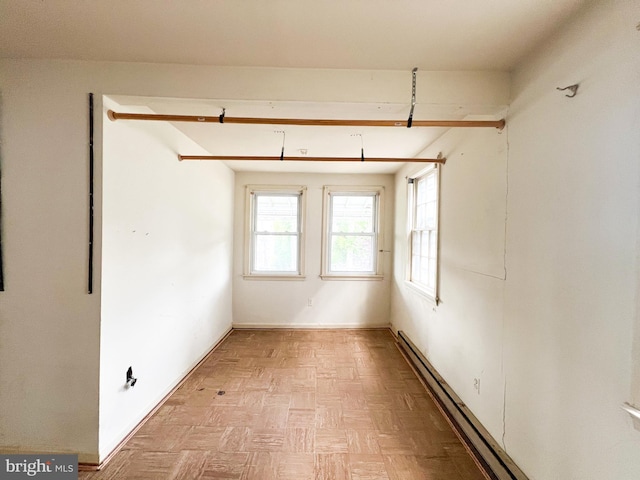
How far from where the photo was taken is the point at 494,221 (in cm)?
179

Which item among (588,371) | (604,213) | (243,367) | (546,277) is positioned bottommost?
(243,367)

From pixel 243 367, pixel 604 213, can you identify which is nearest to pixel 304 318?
pixel 243 367

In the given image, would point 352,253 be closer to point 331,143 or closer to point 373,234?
point 373,234

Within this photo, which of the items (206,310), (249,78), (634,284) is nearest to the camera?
(634,284)

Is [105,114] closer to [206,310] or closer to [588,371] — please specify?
[206,310]

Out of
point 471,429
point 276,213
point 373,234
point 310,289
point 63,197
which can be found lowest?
point 471,429

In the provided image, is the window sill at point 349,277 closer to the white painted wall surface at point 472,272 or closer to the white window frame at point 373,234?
the white window frame at point 373,234

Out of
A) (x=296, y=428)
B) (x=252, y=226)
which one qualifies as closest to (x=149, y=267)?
(x=296, y=428)

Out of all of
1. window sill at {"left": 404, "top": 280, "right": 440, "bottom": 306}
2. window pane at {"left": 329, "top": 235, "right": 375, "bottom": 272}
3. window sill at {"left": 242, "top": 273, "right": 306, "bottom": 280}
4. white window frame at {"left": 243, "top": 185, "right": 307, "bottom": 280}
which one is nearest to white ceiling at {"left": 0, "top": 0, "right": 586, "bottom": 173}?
window sill at {"left": 404, "top": 280, "right": 440, "bottom": 306}

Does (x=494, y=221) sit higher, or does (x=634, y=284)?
(x=494, y=221)

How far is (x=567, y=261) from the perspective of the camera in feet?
4.08

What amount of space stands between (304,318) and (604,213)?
3681 millimetres

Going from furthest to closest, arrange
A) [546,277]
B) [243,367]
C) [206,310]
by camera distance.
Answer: [206,310], [243,367], [546,277]

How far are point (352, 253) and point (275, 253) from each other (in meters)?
1.20
